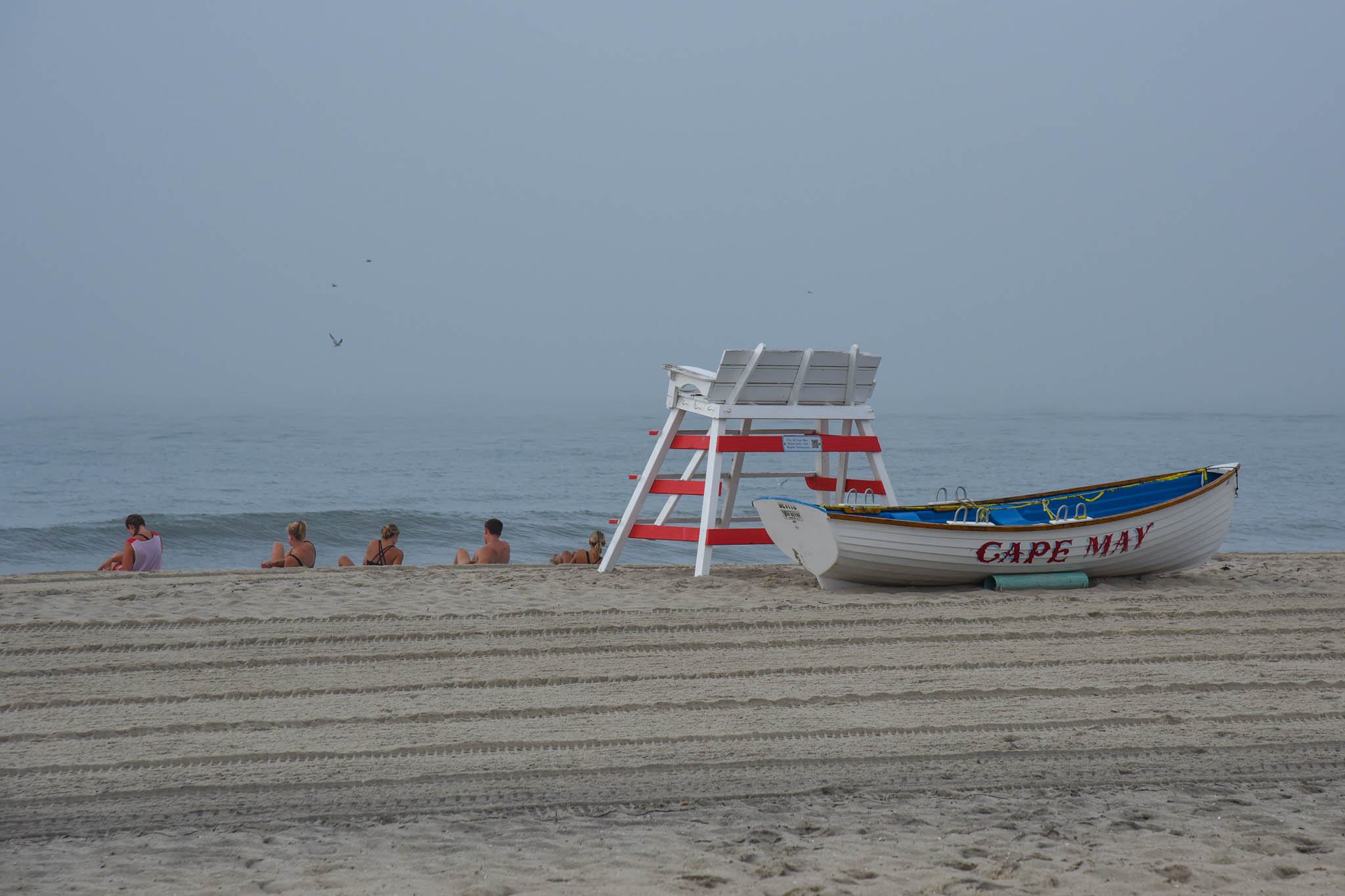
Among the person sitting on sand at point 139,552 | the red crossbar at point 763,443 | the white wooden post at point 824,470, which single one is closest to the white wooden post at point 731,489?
the red crossbar at point 763,443

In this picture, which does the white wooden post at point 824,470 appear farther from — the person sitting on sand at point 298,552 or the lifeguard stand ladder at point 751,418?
the person sitting on sand at point 298,552

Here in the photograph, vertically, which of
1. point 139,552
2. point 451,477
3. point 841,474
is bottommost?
point 139,552

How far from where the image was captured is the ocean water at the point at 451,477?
17.3 meters

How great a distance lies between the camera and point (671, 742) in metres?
4.61

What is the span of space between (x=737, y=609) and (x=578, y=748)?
2.50 m

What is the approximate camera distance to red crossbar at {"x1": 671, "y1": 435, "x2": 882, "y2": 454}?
7.96 metres

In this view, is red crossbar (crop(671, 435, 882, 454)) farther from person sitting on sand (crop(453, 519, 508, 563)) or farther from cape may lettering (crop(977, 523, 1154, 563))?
person sitting on sand (crop(453, 519, 508, 563))

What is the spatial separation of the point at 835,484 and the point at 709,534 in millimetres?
1597

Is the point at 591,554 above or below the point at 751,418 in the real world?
below

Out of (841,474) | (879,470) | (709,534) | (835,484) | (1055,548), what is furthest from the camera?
(835,484)

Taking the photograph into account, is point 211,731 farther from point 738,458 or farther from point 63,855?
point 738,458

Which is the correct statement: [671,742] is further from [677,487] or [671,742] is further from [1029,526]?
[1029,526]

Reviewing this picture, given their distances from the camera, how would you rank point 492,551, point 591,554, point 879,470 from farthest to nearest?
point 591,554 → point 492,551 → point 879,470

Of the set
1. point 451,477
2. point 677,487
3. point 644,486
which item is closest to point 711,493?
point 677,487
